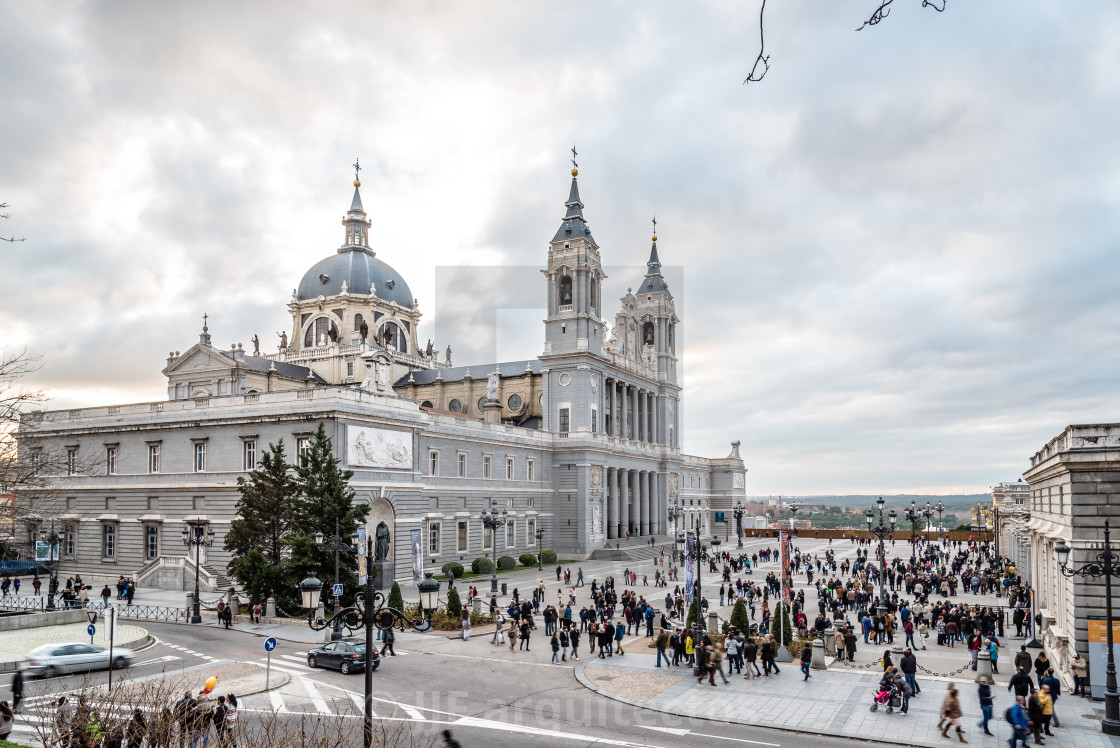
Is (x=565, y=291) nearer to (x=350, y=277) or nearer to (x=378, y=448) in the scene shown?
(x=350, y=277)

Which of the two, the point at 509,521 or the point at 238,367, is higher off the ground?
the point at 238,367

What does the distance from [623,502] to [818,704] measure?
5710cm

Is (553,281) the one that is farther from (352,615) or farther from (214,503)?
(352,615)

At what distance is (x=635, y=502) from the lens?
270 ft

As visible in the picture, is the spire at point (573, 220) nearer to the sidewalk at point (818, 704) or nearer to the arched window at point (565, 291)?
the arched window at point (565, 291)

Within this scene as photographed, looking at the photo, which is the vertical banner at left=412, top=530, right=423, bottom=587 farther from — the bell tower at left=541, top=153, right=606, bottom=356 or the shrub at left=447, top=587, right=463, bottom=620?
the bell tower at left=541, top=153, right=606, bottom=356

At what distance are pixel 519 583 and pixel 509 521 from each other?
1185 cm

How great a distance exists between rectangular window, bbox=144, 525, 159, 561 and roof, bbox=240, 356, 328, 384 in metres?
22.3

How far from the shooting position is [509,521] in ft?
207

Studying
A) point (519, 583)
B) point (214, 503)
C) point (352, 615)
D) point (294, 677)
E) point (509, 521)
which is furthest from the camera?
point (509, 521)

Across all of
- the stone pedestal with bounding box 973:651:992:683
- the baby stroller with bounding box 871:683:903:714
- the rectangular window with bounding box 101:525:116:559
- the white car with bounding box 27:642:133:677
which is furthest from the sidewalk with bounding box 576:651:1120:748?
the rectangular window with bounding box 101:525:116:559

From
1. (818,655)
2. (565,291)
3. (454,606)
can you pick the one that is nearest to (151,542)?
(454,606)

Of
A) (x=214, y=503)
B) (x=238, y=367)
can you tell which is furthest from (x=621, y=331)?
(x=214, y=503)

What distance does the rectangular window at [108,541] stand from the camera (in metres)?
49.9
